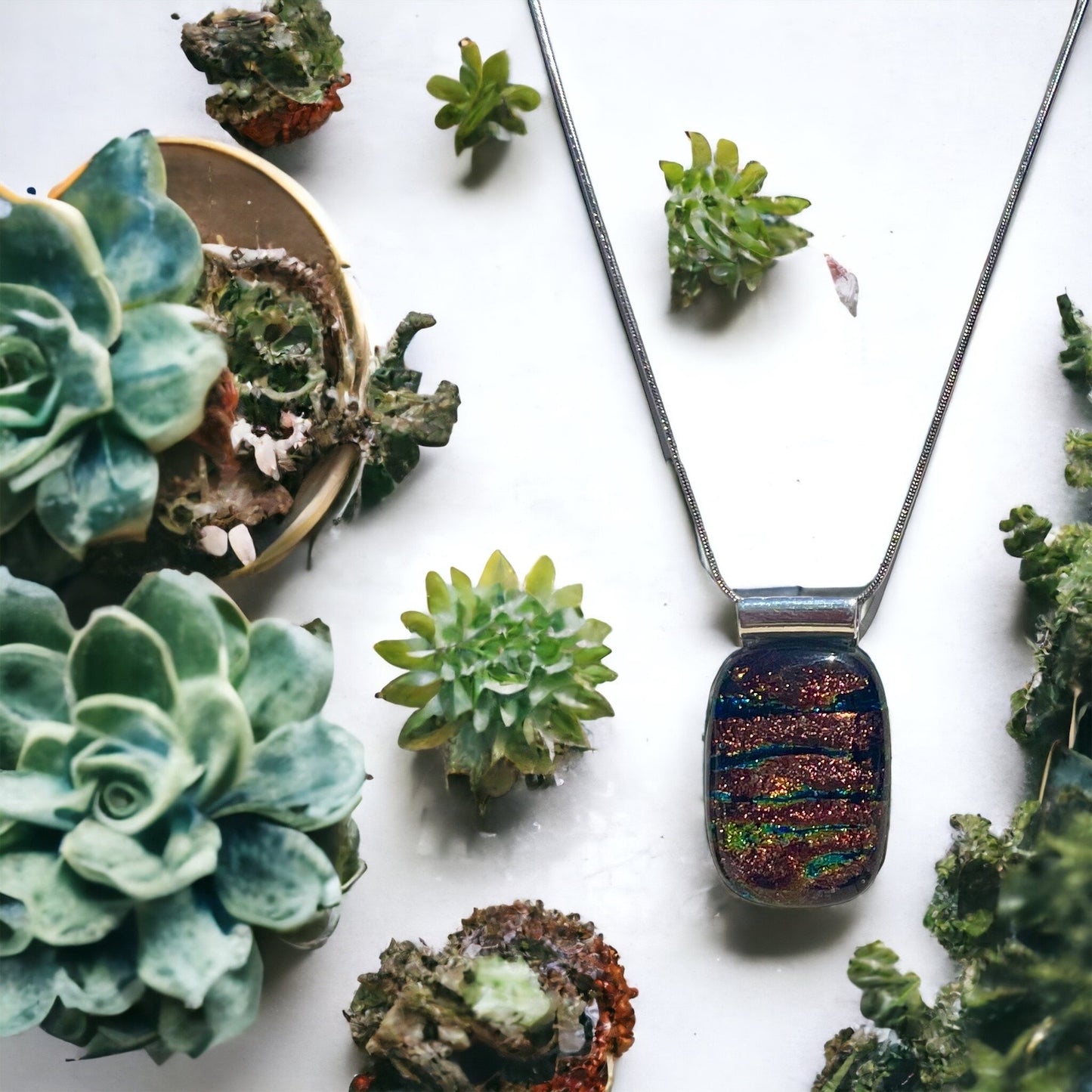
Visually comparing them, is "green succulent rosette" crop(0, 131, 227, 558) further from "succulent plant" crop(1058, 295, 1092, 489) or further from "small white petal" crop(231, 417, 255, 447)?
"succulent plant" crop(1058, 295, 1092, 489)

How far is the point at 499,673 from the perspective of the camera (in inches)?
27.9

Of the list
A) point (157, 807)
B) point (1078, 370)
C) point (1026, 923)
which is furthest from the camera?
point (1078, 370)

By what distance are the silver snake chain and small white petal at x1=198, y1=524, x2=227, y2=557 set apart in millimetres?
276

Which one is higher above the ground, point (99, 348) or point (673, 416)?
point (99, 348)

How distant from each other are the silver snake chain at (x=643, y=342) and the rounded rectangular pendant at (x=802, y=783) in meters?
0.06

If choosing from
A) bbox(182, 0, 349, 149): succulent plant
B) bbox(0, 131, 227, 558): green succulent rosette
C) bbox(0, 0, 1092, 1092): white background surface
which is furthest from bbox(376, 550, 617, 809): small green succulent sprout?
bbox(182, 0, 349, 149): succulent plant

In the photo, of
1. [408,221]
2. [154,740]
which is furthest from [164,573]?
[408,221]

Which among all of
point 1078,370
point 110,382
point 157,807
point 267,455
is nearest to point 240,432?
point 267,455

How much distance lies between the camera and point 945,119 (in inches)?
32.2

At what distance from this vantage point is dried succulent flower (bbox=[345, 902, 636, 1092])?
2.25 ft

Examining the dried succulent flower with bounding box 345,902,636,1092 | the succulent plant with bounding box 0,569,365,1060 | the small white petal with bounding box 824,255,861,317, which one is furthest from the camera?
the small white petal with bounding box 824,255,861,317

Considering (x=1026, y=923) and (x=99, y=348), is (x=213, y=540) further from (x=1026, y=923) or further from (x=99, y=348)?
(x=1026, y=923)

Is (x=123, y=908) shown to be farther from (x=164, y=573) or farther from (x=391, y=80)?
(x=391, y=80)

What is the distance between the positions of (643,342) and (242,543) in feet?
0.93
